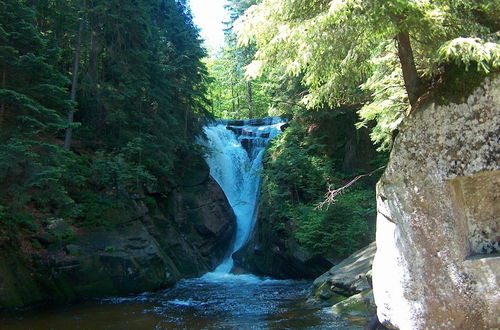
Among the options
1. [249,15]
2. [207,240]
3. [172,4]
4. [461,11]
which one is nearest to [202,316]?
[249,15]

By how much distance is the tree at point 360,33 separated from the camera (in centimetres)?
452

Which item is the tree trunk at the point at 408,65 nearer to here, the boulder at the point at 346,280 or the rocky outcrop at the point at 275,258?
the boulder at the point at 346,280

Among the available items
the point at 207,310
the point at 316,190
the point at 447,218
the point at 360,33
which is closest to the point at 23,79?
the point at 207,310

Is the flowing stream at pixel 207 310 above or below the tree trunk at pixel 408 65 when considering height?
below

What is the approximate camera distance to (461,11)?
5012mm

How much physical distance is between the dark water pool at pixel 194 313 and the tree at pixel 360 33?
5.29 meters

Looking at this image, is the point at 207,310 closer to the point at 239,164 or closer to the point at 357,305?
the point at 357,305

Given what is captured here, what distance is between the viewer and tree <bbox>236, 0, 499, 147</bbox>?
4520 mm

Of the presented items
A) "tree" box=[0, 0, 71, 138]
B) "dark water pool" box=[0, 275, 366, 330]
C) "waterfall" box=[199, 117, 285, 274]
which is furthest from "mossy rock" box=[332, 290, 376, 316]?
"waterfall" box=[199, 117, 285, 274]

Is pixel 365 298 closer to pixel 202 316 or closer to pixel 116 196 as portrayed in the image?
pixel 202 316

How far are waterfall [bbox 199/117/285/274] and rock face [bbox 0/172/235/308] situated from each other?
3512mm

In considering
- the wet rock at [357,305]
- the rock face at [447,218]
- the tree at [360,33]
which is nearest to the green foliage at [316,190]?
the wet rock at [357,305]

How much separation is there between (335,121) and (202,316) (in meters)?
13.2

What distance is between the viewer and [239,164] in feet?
84.4
